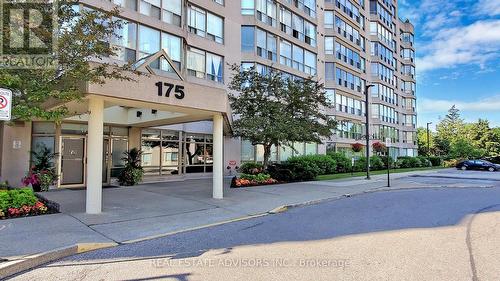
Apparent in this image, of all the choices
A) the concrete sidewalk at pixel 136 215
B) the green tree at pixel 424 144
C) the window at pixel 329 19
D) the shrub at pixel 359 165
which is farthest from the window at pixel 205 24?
the green tree at pixel 424 144

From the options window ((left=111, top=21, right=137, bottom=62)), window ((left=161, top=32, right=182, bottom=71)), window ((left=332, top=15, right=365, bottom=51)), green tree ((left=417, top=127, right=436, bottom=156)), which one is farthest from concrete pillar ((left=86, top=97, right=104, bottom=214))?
green tree ((left=417, top=127, right=436, bottom=156))

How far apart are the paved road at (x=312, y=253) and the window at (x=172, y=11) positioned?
1485 cm

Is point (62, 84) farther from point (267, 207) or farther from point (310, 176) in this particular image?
point (310, 176)

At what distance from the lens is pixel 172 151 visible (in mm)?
21109

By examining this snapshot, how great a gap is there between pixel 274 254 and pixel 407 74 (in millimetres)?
58534

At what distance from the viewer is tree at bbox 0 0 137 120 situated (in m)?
8.37

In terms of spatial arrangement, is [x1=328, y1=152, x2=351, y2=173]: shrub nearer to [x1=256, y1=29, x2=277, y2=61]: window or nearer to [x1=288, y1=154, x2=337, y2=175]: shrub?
[x1=288, y1=154, x2=337, y2=175]: shrub

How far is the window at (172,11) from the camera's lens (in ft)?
66.8

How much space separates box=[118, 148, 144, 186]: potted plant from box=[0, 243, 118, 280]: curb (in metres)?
10.8

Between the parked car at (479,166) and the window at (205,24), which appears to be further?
the parked car at (479,166)

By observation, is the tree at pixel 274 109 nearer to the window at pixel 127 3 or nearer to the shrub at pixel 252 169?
the shrub at pixel 252 169

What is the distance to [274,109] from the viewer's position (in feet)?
60.7

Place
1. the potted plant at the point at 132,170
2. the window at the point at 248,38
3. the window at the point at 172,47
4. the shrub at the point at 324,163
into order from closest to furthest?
the potted plant at the point at 132,170 → the window at the point at 172,47 → the shrub at the point at 324,163 → the window at the point at 248,38

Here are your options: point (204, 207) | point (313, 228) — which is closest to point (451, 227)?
point (313, 228)
